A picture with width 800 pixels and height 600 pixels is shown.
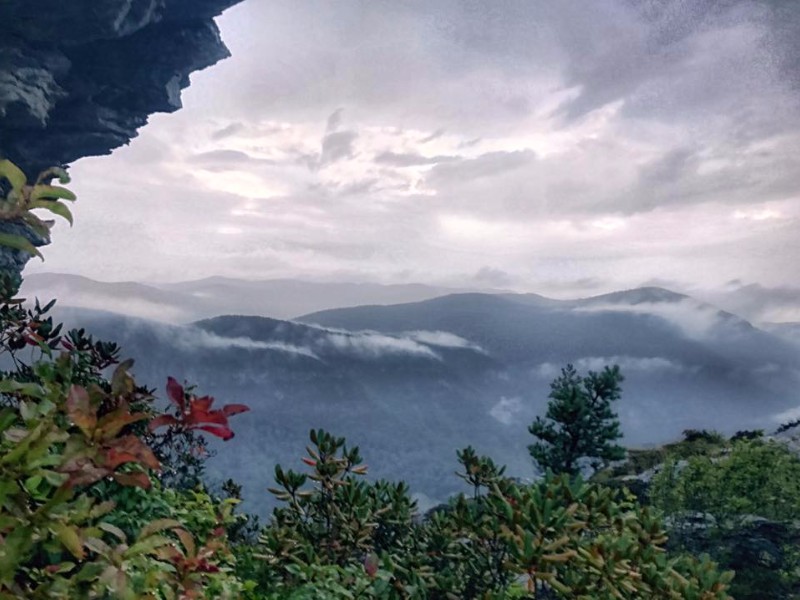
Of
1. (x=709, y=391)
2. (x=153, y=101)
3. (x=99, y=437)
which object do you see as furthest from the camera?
(x=709, y=391)

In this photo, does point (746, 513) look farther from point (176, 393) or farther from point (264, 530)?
point (176, 393)

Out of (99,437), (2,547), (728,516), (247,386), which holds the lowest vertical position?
(247,386)

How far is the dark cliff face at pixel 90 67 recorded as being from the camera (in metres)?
33.9

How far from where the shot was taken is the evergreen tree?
1527cm

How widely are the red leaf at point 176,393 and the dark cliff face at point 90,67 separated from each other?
38.6m

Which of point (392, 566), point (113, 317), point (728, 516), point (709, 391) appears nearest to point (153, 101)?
point (728, 516)

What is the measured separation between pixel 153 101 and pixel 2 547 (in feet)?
164

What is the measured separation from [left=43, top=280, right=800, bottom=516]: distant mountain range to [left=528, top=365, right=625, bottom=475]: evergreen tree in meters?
87.4

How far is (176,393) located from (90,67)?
4751 centimetres

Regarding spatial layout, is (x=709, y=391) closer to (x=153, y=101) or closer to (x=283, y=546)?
(x=153, y=101)

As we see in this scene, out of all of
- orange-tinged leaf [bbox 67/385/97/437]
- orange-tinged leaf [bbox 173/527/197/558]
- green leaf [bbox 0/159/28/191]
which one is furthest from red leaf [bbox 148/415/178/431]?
green leaf [bbox 0/159/28/191]

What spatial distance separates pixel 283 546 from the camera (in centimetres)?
435

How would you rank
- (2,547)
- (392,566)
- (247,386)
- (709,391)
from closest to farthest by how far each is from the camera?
(2,547), (392,566), (247,386), (709,391)

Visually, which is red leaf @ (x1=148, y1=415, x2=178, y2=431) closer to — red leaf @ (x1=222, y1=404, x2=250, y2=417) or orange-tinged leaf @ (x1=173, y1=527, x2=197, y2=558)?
red leaf @ (x1=222, y1=404, x2=250, y2=417)
